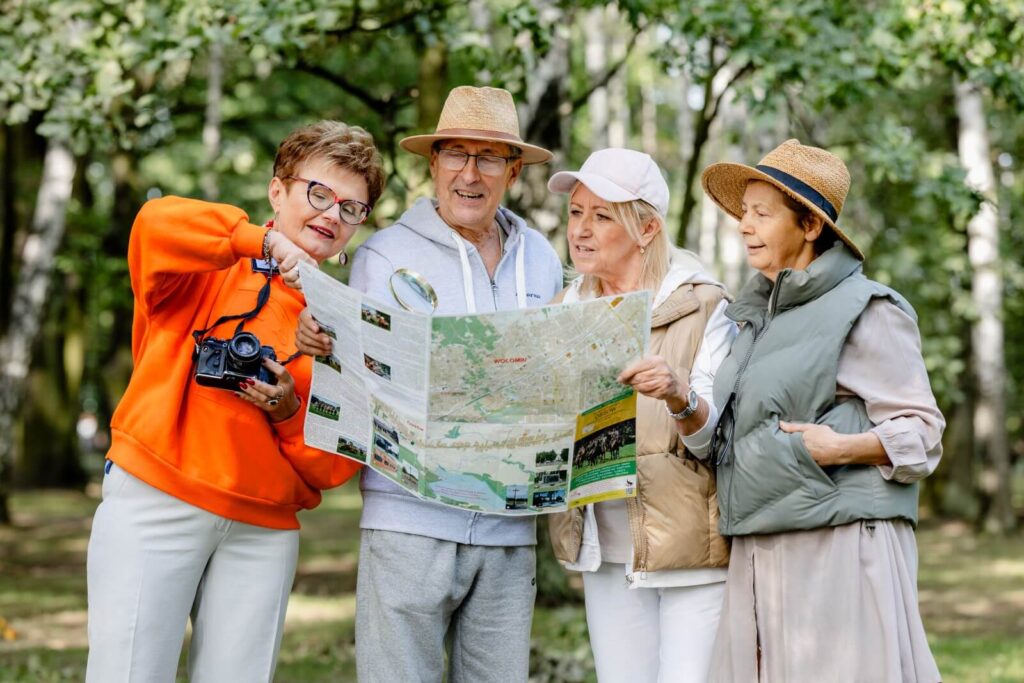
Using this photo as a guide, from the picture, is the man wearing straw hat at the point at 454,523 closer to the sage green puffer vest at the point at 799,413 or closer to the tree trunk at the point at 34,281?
the sage green puffer vest at the point at 799,413

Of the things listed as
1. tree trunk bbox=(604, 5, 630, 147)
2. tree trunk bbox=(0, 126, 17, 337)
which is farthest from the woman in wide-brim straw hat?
tree trunk bbox=(604, 5, 630, 147)

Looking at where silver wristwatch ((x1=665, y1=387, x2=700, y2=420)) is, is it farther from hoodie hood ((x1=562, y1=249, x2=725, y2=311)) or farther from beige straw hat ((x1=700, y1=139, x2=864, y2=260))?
beige straw hat ((x1=700, y1=139, x2=864, y2=260))

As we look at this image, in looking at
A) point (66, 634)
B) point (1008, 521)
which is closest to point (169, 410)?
point (66, 634)

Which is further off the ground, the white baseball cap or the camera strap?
the white baseball cap

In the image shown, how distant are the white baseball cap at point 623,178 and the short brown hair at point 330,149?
61cm

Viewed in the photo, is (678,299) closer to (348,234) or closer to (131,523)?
(348,234)

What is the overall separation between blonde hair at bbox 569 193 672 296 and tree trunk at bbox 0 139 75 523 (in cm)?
960

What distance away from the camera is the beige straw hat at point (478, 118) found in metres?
3.62

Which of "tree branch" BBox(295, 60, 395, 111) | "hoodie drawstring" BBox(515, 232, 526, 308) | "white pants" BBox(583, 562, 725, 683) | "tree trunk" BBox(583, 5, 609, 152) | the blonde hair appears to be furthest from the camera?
"tree trunk" BBox(583, 5, 609, 152)

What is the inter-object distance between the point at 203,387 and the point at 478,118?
3.87 ft

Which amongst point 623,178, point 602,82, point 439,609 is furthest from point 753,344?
point 602,82

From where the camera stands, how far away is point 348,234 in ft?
11.6

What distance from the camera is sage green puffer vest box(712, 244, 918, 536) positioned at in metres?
3.21

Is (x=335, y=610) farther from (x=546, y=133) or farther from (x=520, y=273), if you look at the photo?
(x=520, y=273)
